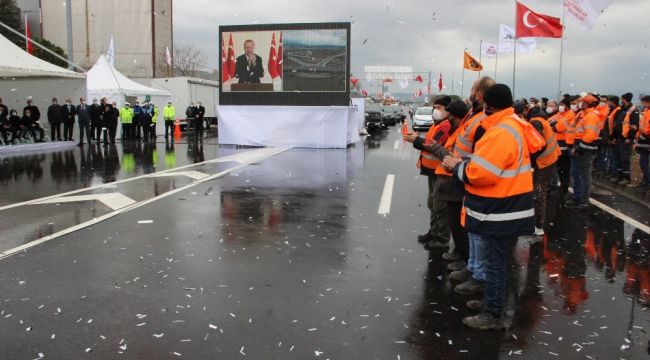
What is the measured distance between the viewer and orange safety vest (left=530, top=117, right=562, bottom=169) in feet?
22.9

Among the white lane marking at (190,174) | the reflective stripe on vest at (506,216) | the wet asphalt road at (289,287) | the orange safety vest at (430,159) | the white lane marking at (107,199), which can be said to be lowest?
the wet asphalt road at (289,287)

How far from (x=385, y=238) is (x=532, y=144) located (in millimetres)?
3143

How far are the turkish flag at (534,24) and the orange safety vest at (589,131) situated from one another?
11.6m

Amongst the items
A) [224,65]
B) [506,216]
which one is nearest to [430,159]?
[506,216]

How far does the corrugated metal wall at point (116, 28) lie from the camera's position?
5925 centimetres

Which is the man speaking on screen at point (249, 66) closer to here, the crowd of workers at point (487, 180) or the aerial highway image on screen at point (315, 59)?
the aerial highway image on screen at point (315, 59)

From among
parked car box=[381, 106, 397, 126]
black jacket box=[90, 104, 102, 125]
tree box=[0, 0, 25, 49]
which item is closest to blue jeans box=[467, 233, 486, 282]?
black jacket box=[90, 104, 102, 125]

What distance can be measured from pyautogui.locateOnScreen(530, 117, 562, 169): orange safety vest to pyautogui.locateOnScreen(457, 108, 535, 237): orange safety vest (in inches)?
116

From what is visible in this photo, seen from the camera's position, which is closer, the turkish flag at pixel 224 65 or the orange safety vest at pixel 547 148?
the orange safety vest at pixel 547 148

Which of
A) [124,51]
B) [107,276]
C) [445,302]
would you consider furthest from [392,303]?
[124,51]

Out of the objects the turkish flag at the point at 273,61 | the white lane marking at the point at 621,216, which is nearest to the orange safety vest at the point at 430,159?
the white lane marking at the point at 621,216

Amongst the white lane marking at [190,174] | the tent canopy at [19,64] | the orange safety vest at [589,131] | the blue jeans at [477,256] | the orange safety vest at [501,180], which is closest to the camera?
the orange safety vest at [501,180]

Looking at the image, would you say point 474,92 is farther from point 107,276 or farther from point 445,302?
point 107,276

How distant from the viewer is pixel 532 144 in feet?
14.3
